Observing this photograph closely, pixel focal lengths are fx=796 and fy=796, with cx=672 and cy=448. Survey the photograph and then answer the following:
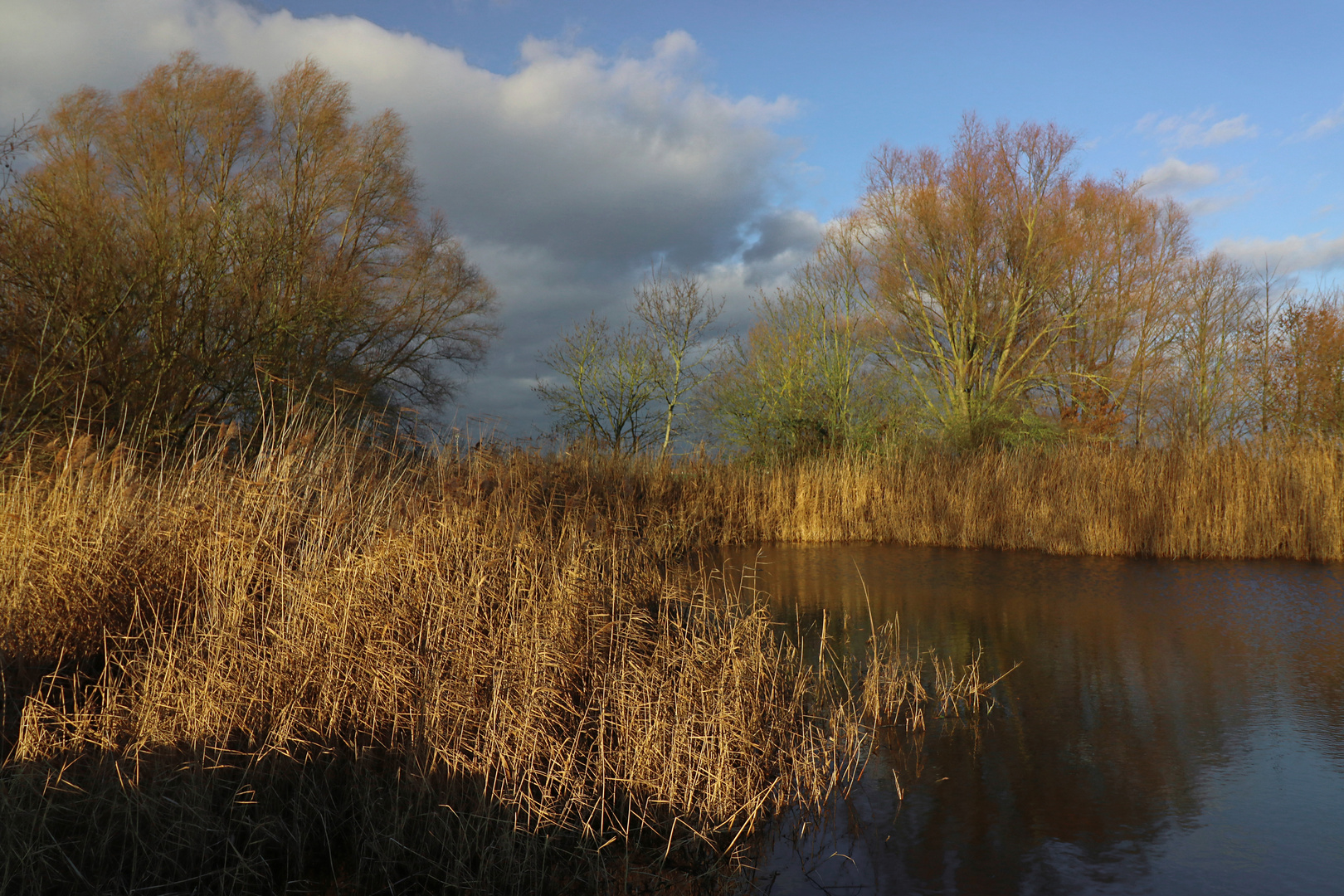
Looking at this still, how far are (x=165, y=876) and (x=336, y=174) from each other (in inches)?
731

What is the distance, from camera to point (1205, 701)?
4.85m

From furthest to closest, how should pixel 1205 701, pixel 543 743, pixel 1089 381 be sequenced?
pixel 1089 381 → pixel 1205 701 → pixel 543 743

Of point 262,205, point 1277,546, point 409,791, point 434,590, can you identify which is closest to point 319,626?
point 434,590

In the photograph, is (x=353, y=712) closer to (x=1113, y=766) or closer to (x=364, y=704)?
(x=364, y=704)

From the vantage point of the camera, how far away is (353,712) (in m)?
3.42

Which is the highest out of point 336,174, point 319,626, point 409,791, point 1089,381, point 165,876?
point 336,174

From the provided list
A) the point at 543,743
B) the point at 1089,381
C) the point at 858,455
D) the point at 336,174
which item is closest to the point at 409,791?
the point at 543,743

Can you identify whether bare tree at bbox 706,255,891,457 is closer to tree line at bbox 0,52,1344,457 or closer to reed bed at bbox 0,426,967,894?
tree line at bbox 0,52,1344,457

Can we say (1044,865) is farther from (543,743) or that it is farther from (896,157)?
(896,157)

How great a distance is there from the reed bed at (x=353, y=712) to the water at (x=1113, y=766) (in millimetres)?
360

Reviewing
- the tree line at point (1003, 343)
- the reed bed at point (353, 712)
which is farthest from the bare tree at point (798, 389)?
the reed bed at point (353, 712)

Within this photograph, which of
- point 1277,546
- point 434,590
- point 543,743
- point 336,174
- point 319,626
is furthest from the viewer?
point 336,174

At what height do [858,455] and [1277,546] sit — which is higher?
[858,455]

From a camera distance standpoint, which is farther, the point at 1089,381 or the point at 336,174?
the point at 1089,381
